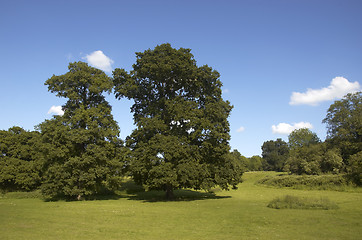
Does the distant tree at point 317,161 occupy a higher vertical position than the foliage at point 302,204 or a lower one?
higher

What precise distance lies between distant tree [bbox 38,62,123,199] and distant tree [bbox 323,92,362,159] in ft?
147

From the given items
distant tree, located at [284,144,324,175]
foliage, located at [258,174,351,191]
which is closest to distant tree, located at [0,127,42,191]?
foliage, located at [258,174,351,191]

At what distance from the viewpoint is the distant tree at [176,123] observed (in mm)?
29734

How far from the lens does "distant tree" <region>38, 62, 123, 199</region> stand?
3161cm

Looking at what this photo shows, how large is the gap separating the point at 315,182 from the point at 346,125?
58.5ft

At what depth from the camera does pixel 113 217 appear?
1806cm

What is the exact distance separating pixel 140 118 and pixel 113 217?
52.7 feet

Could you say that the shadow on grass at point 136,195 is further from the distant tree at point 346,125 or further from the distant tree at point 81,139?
the distant tree at point 346,125

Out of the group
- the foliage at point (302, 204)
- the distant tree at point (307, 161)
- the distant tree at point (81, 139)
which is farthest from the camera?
the distant tree at point (307, 161)

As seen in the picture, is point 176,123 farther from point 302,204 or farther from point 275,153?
point 275,153

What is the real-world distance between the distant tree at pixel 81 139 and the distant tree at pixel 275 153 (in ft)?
313

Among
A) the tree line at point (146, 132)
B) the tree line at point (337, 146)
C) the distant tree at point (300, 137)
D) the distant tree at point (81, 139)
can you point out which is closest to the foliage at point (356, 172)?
the tree line at point (146, 132)

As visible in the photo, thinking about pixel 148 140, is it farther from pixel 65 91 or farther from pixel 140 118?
pixel 65 91

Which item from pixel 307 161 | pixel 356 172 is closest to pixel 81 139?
pixel 356 172
